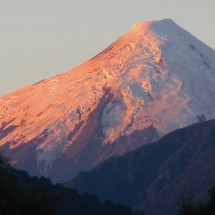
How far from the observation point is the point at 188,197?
98062 mm

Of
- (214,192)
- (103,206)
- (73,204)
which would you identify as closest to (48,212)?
(214,192)

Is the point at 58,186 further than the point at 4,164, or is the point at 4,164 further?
the point at 58,186

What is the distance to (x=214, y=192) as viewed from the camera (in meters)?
99.0

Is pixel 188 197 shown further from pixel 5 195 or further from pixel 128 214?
pixel 128 214

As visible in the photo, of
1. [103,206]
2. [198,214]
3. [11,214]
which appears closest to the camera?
[11,214]

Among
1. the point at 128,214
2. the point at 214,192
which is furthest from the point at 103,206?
the point at 214,192

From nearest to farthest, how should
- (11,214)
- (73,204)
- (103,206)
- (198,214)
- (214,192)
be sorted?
(11,214)
(198,214)
(214,192)
(73,204)
(103,206)

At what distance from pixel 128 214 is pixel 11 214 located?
105 m

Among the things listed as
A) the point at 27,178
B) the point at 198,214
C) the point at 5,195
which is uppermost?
the point at 27,178

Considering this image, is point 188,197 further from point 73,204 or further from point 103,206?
point 103,206

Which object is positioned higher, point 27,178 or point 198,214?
point 27,178

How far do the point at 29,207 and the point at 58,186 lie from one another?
359 ft

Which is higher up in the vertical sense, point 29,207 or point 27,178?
point 27,178

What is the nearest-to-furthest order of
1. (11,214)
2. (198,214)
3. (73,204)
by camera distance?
1. (11,214)
2. (198,214)
3. (73,204)
